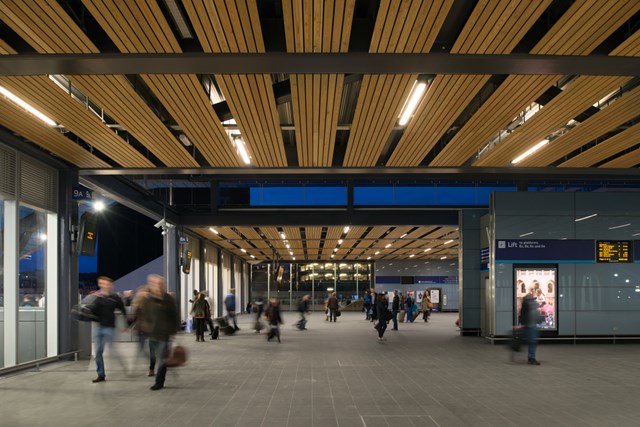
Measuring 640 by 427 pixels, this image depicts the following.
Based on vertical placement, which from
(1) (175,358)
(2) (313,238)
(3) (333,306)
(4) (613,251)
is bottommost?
(3) (333,306)

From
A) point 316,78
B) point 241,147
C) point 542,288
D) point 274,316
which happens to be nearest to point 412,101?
point 316,78

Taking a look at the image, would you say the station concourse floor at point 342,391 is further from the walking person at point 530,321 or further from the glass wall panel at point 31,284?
the glass wall panel at point 31,284

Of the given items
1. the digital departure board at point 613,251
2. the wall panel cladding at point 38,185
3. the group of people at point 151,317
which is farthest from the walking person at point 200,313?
the digital departure board at point 613,251

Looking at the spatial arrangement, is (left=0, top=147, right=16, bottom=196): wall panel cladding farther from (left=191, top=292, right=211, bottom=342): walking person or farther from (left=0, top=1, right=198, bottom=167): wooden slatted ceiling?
(left=191, top=292, right=211, bottom=342): walking person

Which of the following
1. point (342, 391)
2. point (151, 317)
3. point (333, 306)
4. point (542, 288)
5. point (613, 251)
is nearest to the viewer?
point (342, 391)

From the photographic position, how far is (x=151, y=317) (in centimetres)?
927

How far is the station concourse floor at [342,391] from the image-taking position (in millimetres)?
7195

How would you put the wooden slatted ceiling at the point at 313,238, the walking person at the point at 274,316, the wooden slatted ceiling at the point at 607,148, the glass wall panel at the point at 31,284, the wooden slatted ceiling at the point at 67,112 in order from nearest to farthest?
the wooden slatted ceiling at the point at 67,112, the wooden slatted ceiling at the point at 607,148, the glass wall panel at the point at 31,284, the walking person at the point at 274,316, the wooden slatted ceiling at the point at 313,238

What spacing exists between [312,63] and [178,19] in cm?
194

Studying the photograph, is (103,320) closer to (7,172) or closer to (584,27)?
(7,172)

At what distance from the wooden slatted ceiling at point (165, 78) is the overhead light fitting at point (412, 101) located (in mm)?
3070

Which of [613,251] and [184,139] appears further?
[613,251]

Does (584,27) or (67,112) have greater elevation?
(584,27)

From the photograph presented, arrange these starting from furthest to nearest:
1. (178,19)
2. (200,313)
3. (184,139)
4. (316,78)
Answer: (200,313) → (184,139) → (316,78) → (178,19)
